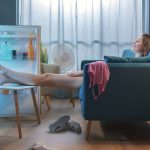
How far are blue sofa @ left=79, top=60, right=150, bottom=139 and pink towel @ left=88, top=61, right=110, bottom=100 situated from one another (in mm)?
41

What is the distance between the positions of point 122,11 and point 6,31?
8.34ft

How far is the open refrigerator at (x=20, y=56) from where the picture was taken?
133 inches

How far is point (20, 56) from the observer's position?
136 inches

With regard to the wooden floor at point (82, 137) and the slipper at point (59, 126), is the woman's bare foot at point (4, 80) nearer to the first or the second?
the wooden floor at point (82, 137)

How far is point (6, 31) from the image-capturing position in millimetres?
3354

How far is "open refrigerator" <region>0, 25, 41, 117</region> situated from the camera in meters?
3.37

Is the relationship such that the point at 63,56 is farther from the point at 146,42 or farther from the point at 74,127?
the point at 74,127

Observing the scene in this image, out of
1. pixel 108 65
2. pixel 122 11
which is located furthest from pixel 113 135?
pixel 122 11

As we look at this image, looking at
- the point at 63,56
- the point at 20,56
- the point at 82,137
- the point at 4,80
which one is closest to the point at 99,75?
the point at 82,137

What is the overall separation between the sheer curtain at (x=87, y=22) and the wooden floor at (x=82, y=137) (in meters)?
2.07

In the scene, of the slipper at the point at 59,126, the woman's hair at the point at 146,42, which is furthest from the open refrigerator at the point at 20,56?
the woman's hair at the point at 146,42

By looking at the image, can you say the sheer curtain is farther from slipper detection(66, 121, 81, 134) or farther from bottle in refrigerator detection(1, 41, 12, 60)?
slipper detection(66, 121, 81, 134)

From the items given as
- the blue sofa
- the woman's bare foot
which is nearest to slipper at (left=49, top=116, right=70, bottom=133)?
the blue sofa

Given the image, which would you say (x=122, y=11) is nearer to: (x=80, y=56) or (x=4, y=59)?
(x=80, y=56)
